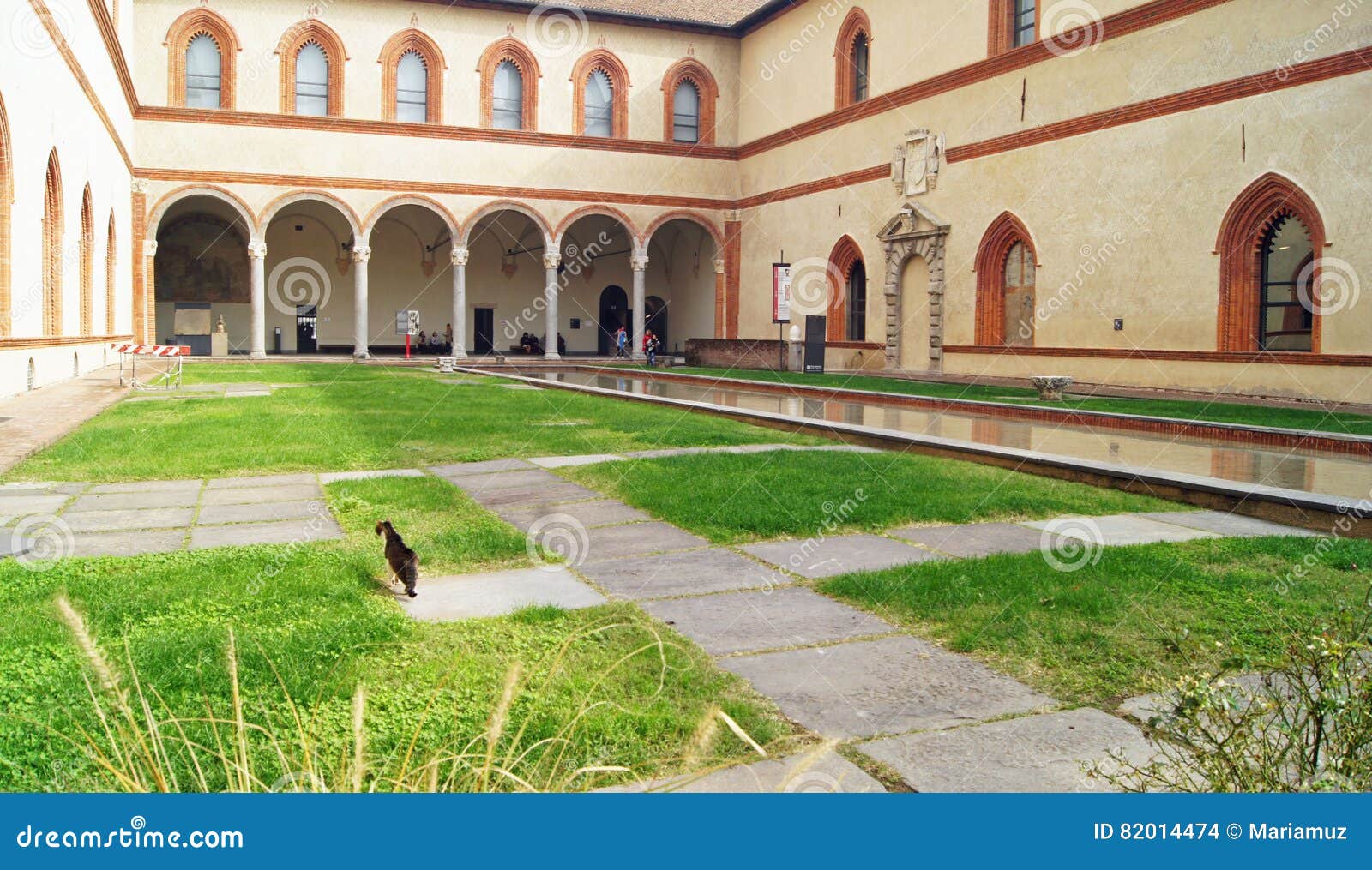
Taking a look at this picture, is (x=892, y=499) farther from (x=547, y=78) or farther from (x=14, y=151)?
(x=547, y=78)

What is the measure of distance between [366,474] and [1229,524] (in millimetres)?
6138

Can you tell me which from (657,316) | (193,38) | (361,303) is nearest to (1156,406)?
(361,303)

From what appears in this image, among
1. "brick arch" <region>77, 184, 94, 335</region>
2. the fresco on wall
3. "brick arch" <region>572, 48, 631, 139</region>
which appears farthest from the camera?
the fresco on wall

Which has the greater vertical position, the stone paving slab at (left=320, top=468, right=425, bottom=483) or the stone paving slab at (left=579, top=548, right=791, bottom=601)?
the stone paving slab at (left=320, top=468, right=425, bottom=483)

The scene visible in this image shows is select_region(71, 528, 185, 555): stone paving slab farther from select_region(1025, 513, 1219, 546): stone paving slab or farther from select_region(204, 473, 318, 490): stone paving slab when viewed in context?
select_region(1025, 513, 1219, 546): stone paving slab

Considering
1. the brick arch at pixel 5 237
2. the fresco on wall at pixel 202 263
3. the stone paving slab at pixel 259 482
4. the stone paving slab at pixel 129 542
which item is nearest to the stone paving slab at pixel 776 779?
the stone paving slab at pixel 129 542

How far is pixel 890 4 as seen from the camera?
27922mm

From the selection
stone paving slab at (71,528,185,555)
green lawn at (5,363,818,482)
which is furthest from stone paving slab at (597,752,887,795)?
green lawn at (5,363,818,482)

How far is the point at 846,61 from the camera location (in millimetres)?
30281

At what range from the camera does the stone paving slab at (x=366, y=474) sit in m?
8.20

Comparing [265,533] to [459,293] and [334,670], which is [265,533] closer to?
[334,670]

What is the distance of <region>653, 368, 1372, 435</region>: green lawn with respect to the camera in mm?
13758

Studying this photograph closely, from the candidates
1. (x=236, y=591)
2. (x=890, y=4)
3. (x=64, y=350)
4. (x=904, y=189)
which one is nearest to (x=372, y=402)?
(x=64, y=350)

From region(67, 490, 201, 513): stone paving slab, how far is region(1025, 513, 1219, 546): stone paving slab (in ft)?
17.8
